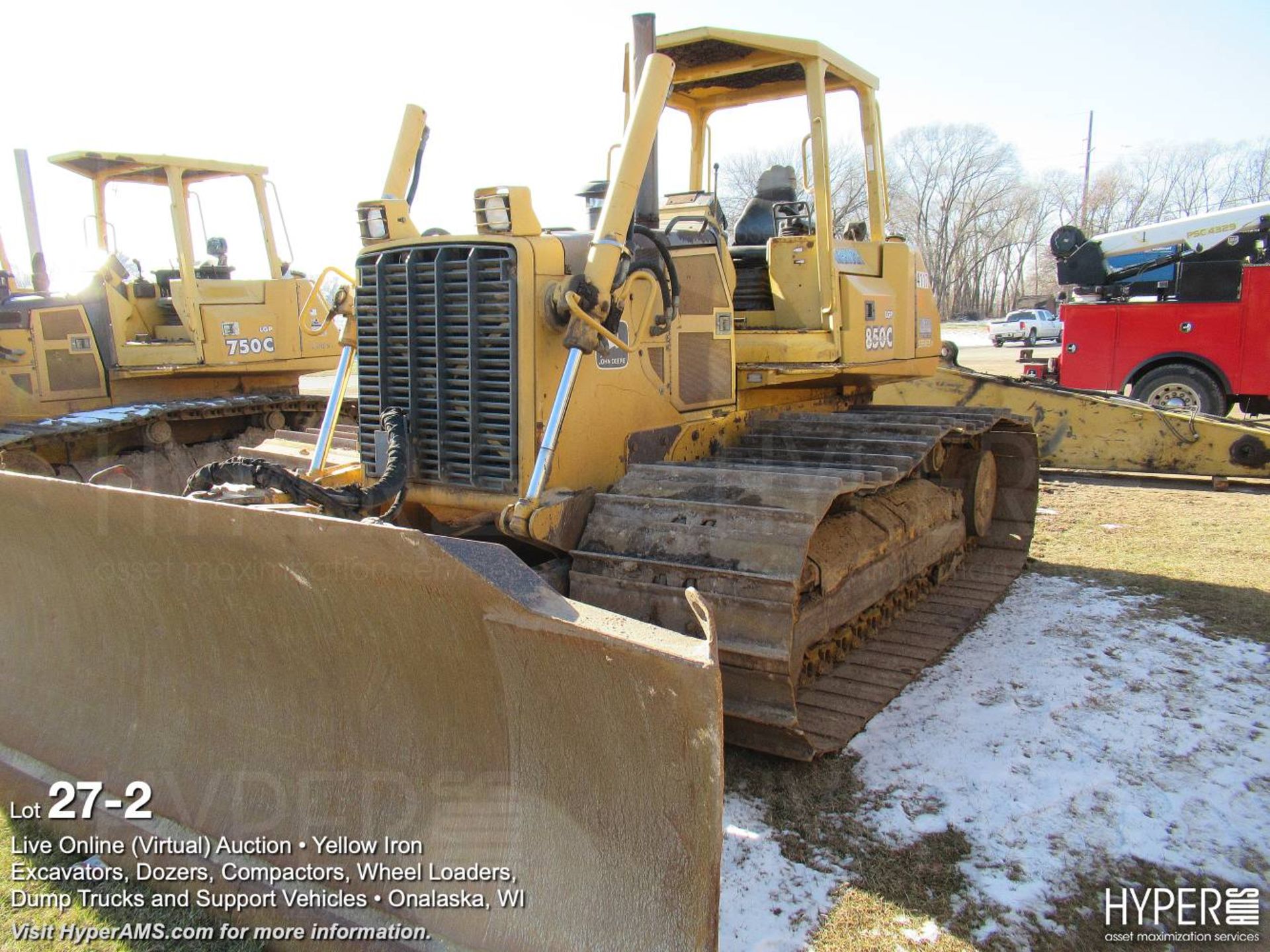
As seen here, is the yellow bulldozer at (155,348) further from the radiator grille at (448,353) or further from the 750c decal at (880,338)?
the 750c decal at (880,338)

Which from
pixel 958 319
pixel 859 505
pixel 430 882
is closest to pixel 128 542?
pixel 430 882

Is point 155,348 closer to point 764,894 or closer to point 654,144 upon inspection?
point 654,144

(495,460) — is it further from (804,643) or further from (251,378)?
(251,378)

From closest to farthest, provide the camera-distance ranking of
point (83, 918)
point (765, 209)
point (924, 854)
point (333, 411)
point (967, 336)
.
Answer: point (83, 918)
point (924, 854)
point (333, 411)
point (765, 209)
point (967, 336)

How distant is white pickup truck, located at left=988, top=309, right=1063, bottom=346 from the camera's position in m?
35.6

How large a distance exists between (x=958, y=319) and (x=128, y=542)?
194 ft

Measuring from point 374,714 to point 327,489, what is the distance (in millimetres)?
1370

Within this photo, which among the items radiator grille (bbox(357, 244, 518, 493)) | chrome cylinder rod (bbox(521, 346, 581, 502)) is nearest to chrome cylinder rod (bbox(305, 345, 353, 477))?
radiator grille (bbox(357, 244, 518, 493))

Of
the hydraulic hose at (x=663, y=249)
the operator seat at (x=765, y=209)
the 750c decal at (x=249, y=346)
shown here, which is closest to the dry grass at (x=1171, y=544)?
the operator seat at (x=765, y=209)

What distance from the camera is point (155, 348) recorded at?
29.1ft

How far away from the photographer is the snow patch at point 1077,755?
3.32 m

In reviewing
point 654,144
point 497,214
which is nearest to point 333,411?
point 497,214

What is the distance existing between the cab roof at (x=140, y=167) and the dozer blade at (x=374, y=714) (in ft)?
20.5

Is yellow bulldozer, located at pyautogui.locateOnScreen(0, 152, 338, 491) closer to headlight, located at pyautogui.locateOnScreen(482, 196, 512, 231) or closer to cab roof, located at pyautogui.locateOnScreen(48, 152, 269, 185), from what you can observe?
cab roof, located at pyautogui.locateOnScreen(48, 152, 269, 185)
